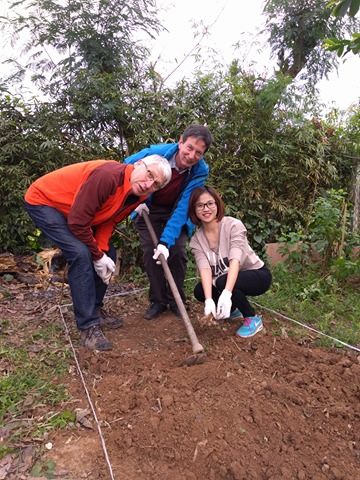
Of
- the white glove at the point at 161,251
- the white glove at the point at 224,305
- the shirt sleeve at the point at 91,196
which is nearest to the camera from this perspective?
the shirt sleeve at the point at 91,196

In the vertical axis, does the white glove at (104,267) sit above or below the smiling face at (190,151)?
below

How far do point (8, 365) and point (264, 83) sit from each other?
401 cm

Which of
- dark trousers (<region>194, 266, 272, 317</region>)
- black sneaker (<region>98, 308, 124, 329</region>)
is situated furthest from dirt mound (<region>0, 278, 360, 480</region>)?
black sneaker (<region>98, 308, 124, 329</region>)

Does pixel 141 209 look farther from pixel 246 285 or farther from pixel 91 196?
pixel 246 285

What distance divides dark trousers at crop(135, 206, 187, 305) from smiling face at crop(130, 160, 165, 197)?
0.72 metres

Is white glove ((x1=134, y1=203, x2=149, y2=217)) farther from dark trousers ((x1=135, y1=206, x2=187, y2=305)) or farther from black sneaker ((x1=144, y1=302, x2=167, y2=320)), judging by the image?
black sneaker ((x1=144, y1=302, x2=167, y2=320))

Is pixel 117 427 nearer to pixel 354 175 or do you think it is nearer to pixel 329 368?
pixel 329 368

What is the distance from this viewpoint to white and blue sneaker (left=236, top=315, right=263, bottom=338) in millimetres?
2975

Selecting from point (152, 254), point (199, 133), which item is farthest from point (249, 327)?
point (199, 133)

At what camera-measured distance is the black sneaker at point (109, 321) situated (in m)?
3.26

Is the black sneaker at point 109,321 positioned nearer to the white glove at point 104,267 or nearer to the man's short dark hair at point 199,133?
the white glove at point 104,267

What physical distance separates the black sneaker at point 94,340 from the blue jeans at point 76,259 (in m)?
0.04

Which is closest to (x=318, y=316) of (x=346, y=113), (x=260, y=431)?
(x=260, y=431)

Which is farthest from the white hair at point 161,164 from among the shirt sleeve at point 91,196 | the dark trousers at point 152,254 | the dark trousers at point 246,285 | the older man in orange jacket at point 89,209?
the dark trousers at point 246,285
